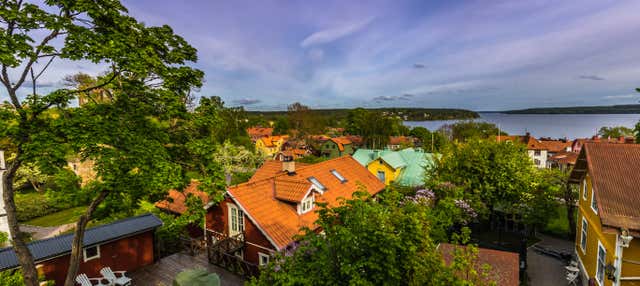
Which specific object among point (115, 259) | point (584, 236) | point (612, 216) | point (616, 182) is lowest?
point (115, 259)

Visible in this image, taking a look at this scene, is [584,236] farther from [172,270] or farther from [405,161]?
[405,161]

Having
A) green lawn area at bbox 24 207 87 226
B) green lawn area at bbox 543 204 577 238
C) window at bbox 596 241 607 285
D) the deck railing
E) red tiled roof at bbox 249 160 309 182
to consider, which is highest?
red tiled roof at bbox 249 160 309 182

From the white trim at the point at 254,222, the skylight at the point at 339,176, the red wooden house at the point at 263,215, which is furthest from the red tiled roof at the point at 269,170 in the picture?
the white trim at the point at 254,222

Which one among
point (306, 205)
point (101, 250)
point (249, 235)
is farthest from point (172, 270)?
point (306, 205)

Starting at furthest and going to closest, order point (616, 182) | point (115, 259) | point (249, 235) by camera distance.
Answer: point (249, 235) < point (115, 259) < point (616, 182)

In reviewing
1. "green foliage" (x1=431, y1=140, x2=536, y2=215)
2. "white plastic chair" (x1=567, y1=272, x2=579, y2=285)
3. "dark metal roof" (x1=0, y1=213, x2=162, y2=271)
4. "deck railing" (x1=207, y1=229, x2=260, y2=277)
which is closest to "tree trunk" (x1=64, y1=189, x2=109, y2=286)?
"dark metal roof" (x1=0, y1=213, x2=162, y2=271)

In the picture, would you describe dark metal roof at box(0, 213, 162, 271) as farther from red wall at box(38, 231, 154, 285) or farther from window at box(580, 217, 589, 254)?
window at box(580, 217, 589, 254)

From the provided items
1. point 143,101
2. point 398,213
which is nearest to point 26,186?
point 143,101

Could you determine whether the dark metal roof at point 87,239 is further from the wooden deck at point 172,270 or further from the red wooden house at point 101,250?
the wooden deck at point 172,270
